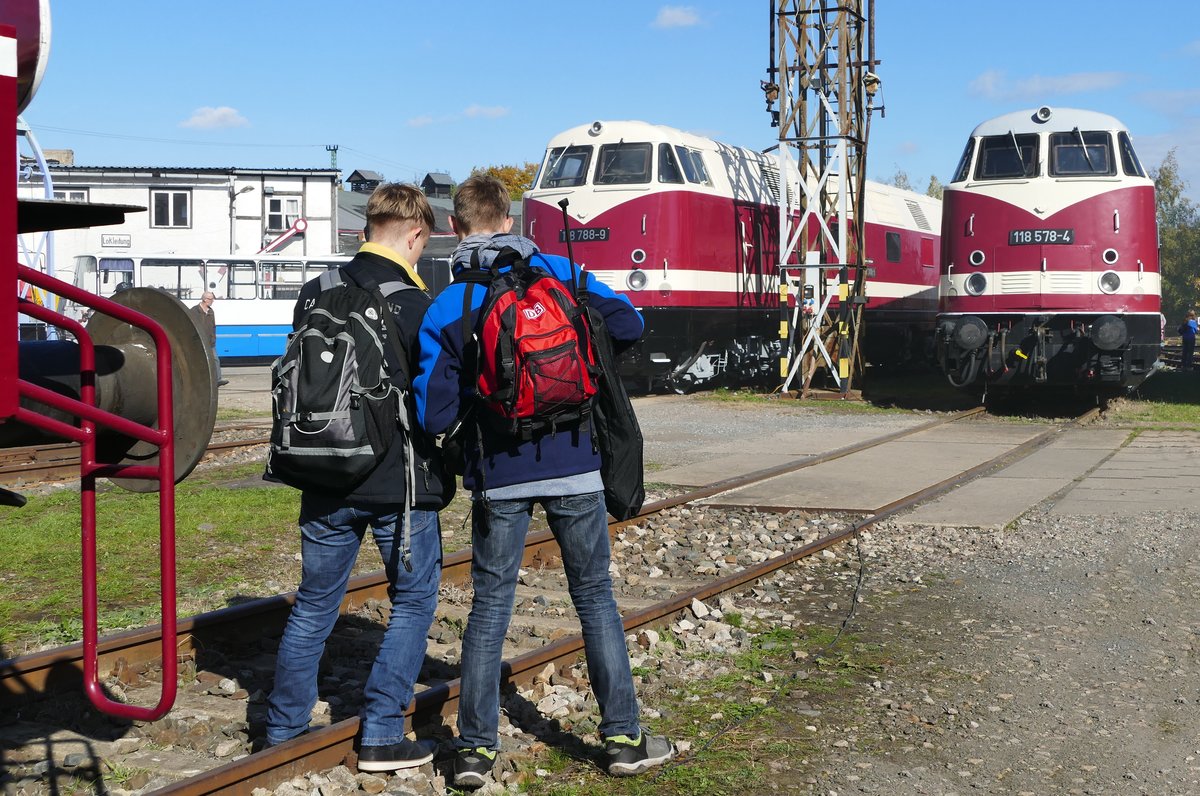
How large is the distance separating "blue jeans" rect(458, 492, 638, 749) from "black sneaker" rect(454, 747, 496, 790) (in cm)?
3

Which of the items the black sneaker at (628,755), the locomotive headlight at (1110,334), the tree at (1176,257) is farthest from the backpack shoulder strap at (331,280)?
the tree at (1176,257)

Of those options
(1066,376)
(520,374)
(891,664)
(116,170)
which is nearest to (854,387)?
(1066,376)

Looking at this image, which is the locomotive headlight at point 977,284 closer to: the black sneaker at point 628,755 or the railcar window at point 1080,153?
the railcar window at point 1080,153

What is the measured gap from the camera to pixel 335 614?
4.36 metres

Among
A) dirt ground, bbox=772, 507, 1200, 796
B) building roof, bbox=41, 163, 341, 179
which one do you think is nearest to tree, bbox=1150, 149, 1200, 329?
building roof, bbox=41, 163, 341, 179

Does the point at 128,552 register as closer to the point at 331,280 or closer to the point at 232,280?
the point at 331,280

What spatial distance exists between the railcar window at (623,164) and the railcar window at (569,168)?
252 millimetres

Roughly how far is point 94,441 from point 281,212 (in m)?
42.7

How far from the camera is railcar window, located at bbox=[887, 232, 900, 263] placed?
25141 millimetres

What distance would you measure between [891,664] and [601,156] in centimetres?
1519

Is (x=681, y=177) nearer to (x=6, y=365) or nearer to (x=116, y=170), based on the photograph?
(x=6, y=365)

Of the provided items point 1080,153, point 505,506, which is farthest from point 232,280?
point 505,506

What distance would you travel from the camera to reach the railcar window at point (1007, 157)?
17922 millimetres

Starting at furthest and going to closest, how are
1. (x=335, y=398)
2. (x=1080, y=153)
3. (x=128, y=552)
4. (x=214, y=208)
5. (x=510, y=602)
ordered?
(x=214, y=208)
(x=1080, y=153)
(x=128, y=552)
(x=510, y=602)
(x=335, y=398)
